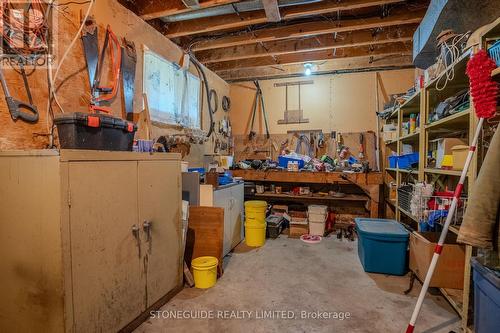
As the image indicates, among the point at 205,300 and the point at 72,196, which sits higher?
the point at 72,196

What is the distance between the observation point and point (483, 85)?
152 cm

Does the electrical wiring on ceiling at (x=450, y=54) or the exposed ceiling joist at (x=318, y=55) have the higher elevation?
the exposed ceiling joist at (x=318, y=55)

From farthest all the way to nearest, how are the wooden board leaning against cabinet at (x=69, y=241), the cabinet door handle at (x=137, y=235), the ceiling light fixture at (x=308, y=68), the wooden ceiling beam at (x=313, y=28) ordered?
the ceiling light fixture at (x=308, y=68), the wooden ceiling beam at (x=313, y=28), the cabinet door handle at (x=137, y=235), the wooden board leaning against cabinet at (x=69, y=241)

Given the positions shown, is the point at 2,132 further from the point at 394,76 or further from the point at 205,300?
the point at 394,76

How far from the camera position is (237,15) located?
3.03 m

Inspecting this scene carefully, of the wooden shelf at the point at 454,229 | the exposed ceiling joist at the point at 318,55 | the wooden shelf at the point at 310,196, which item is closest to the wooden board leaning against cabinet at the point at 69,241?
the wooden shelf at the point at 454,229

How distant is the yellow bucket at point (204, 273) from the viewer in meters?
2.30

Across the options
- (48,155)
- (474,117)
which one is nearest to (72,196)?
(48,155)

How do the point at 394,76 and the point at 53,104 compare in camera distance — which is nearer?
the point at 53,104

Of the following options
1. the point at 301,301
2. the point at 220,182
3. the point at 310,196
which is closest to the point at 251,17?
the point at 220,182

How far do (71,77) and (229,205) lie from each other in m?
2.00

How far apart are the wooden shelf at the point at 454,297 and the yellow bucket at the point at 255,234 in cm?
195

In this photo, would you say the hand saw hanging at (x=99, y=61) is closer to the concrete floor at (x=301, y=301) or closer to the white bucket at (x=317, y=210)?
the concrete floor at (x=301, y=301)

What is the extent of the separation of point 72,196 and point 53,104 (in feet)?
3.12
